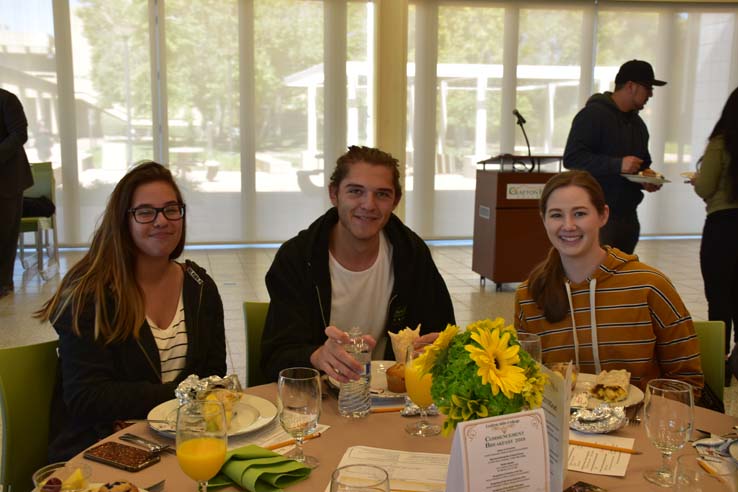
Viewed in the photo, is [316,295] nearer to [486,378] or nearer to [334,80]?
[486,378]

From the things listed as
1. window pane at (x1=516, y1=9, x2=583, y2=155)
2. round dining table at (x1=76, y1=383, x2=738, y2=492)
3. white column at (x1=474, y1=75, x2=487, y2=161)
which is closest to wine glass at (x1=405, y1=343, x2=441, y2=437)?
round dining table at (x1=76, y1=383, x2=738, y2=492)

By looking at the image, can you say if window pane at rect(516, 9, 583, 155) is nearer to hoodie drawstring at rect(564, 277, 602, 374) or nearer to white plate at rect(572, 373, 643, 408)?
hoodie drawstring at rect(564, 277, 602, 374)

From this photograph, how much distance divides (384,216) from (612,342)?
85cm

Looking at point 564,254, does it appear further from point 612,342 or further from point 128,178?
point 128,178

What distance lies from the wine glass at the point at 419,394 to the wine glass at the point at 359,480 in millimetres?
489

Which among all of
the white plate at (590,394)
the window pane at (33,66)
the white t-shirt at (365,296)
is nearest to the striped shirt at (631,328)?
the white plate at (590,394)

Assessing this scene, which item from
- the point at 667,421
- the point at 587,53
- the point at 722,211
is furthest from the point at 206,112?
the point at 667,421

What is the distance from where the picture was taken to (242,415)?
1693 millimetres

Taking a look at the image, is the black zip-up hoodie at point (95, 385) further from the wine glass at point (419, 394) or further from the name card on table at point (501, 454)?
the name card on table at point (501, 454)

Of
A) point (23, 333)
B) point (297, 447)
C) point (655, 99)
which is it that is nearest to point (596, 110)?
point (297, 447)

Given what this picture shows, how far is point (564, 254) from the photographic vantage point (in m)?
2.41

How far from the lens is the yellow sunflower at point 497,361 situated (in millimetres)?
1207

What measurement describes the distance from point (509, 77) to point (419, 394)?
28.5 feet

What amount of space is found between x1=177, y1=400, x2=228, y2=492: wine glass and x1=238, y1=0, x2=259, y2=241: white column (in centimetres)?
819
